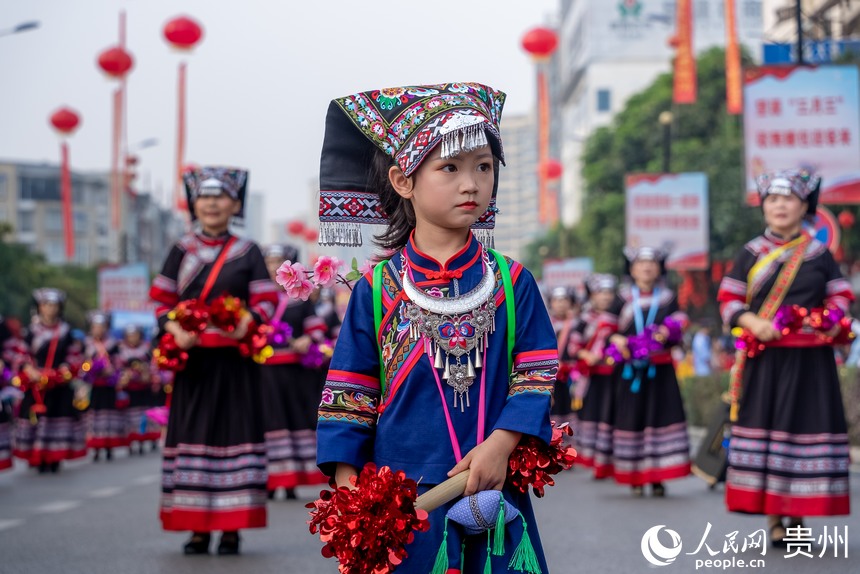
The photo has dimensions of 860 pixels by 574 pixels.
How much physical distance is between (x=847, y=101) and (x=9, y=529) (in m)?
11.5

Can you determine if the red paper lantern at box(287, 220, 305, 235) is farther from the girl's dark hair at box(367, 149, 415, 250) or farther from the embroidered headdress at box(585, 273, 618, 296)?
the girl's dark hair at box(367, 149, 415, 250)

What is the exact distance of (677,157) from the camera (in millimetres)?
54750

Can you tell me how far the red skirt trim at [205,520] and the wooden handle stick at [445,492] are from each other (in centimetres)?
528

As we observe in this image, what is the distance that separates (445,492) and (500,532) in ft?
0.69

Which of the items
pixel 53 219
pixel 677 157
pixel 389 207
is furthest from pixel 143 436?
pixel 53 219

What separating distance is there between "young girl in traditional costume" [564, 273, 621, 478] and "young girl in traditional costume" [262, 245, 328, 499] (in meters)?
2.71

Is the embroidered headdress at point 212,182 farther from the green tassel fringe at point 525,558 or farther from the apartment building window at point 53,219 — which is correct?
the apartment building window at point 53,219

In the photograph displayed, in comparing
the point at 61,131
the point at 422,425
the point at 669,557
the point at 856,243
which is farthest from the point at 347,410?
the point at 856,243

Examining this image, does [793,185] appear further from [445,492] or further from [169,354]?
[445,492]

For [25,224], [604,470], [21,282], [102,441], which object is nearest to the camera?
[604,470]

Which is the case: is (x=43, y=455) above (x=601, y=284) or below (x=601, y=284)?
below

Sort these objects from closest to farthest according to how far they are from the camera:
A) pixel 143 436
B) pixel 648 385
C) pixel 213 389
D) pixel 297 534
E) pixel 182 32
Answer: pixel 213 389 → pixel 297 534 → pixel 648 385 → pixel 143 436 → pixel 182 32

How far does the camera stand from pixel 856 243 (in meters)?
39.5

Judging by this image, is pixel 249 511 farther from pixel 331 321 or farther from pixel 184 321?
pixel 331 321
